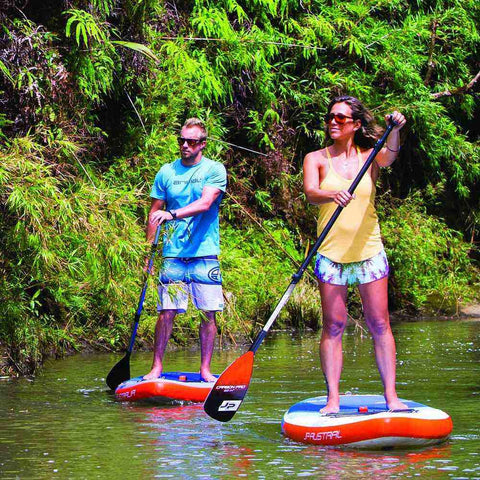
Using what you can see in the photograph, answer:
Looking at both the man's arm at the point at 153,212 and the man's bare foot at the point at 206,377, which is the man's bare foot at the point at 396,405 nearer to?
the man's bare foot at the point at 206,377

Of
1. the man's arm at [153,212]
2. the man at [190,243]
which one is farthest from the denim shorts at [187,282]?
the man's arm at [153,212]

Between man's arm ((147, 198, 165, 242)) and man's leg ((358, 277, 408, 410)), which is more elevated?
man's arm ((147, 198, 165, 242))

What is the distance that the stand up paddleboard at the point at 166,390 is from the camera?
7.46 metres

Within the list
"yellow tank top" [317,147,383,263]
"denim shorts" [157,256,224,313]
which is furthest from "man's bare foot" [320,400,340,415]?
"denim shorts" [157,256,224,313]

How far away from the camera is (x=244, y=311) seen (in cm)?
1227

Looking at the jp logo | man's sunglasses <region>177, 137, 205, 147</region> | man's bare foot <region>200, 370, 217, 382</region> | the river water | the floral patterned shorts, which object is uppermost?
man's sunglasses <region>177, 137, 205, 147</region>

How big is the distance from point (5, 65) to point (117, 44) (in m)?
1.67

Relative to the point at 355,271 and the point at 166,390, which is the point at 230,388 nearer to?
the point at 355,271

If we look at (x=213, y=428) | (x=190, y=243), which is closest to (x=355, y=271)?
(x=213, y=428)

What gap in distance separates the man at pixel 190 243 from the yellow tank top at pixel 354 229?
171 centimetres

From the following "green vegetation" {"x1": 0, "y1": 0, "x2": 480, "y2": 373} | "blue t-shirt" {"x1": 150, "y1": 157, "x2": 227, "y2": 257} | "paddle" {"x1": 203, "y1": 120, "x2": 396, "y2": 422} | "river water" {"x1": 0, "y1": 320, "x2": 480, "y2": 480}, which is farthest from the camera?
"green vegetation" {"x1": 0, "y1": 0, "x2": 480, "y2": 373}

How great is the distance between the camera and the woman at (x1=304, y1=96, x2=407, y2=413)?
591 cm

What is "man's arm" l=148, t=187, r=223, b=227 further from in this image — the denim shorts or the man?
the denim shorts

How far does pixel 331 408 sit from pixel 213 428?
30.3 inches
